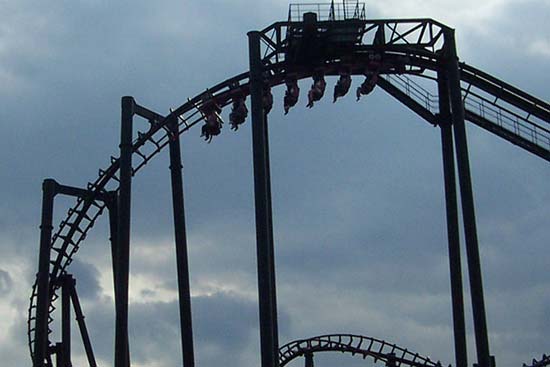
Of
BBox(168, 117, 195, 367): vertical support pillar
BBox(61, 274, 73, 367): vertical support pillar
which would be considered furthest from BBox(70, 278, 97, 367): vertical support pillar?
BBox(168, 117, 195, 367): vertical support pillar

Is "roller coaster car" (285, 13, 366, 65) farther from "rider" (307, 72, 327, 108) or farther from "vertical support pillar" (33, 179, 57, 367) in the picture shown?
"vertical support pillar" (33, 179, 57, 367)

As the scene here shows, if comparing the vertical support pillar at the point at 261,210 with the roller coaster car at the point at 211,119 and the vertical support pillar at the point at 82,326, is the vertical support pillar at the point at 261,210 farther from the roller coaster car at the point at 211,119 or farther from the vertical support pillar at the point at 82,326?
the vertical support pillar at the point at 82,326

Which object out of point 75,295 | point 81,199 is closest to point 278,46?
point 81,199

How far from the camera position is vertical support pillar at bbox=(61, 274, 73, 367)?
124ft

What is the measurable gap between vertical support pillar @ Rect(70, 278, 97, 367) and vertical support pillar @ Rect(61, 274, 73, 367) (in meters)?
0.19

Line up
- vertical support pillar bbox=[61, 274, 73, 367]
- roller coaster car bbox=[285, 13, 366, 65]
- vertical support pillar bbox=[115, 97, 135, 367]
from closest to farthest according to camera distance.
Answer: vertical support pillar bbox=[115, 97, 135, 367] < roller coaster car bbox=[285, 13, 366, 65] < vertical support pillar bbox=[61, 274, 73, 367]

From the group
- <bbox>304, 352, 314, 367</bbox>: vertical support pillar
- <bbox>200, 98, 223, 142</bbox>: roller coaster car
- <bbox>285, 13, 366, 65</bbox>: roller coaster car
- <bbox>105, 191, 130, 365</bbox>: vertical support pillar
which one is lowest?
<bbox>304, 352, 314, 367</bbox>: vertical support pillar

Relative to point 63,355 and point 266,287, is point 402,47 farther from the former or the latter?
point 63,355

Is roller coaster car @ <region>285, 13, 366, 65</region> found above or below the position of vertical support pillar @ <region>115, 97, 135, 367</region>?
above

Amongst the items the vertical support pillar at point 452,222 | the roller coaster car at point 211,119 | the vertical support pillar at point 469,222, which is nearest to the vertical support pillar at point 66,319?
the roller coaster car at point 211,119

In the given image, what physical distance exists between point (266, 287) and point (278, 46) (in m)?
7.21

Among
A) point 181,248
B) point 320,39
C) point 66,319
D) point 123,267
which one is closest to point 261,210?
point 123,267

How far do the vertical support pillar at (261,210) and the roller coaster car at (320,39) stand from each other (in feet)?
4.17

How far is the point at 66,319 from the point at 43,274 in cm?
288
